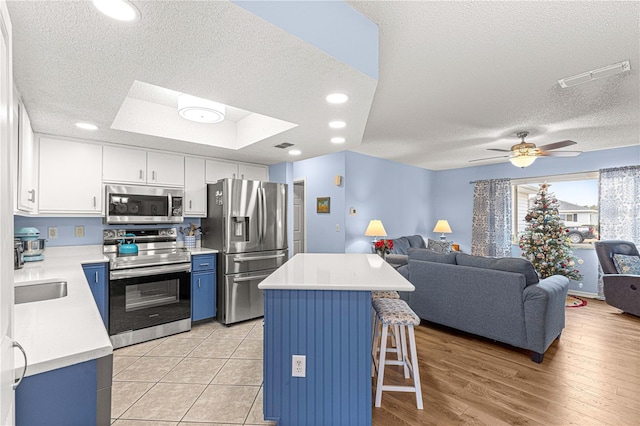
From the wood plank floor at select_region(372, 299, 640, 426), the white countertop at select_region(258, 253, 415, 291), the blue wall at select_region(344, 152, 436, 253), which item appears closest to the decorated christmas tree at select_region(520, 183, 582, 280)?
the wood plank floor at select_region(372, 299, 640, 426)

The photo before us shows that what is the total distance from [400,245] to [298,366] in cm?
409

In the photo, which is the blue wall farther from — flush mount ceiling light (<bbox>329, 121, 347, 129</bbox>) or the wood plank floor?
flush mount ceiling light (<bbox>329, 121, 347, 129</bbox>)

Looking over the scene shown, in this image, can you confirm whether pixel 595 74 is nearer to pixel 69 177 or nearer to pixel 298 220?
pixel 298 220

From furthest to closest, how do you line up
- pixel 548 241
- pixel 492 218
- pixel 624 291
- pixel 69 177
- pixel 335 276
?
pixel 492 218 < pixel 548 241 < pixel 624 291 < pixel 69 177 < pixel 335 276

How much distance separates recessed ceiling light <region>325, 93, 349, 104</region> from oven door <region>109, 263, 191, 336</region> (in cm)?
245

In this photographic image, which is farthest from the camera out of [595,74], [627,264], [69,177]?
[627,264]

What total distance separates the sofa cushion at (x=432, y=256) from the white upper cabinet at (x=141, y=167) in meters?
2.99

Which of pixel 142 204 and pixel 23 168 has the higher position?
pixel 23 168

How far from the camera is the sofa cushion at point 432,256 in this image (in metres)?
3.30

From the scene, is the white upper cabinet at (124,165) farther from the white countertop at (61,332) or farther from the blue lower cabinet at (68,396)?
the blue lower cabinet at (68,396)

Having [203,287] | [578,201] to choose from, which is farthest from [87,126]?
[578,201]

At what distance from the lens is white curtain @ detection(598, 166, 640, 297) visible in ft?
14.9

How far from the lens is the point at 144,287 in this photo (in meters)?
3.09

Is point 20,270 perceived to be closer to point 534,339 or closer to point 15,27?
point 15,27
